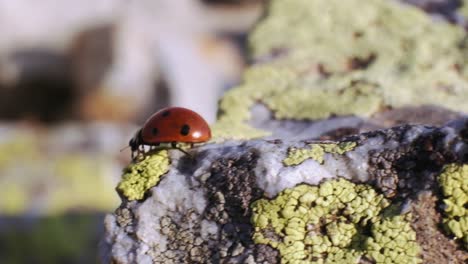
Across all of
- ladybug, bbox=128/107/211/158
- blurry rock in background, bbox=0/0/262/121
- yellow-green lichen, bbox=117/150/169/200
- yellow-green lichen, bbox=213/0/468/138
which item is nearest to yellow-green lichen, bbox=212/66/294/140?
yellow-green lichen, bbox=213/0/468/138

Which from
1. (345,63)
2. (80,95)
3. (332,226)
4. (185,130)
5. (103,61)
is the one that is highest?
(103,61)

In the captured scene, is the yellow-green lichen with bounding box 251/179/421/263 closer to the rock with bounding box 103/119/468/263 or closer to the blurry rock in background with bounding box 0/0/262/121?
the rock with bounding box 103/119/468/263

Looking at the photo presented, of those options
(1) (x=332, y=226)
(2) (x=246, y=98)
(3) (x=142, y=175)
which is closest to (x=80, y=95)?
(2) (x=246, y=98)

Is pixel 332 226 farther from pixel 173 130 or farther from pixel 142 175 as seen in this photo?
pixel 173 130

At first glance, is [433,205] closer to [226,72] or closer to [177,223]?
[177,223]

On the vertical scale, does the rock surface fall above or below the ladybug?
below

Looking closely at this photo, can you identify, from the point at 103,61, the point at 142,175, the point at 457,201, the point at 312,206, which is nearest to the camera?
the point at 457,201

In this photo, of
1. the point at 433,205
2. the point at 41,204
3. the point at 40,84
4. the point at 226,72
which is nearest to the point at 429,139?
the point at 433,205
